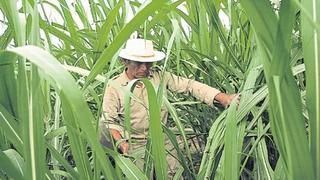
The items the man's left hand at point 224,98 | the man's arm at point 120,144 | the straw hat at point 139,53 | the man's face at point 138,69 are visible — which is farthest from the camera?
the man's face at point 138,69

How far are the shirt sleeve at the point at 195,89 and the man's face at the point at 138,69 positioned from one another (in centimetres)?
18

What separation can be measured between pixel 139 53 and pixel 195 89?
0.32 metres

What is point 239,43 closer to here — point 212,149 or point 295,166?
point 212,149

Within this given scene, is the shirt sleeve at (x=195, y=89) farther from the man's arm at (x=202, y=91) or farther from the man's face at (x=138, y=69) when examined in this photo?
the man's face at (x=138, y=69)

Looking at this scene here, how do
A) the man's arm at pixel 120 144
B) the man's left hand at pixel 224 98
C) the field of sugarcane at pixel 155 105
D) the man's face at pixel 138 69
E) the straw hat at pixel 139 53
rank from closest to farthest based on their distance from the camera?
the field of sugarcane at pixel 155 105
the man's left hand at pixel 224 98
the man's arm at pixel 120 144
the straw hat at pixel 139 53
the man's face at pixel 138 69

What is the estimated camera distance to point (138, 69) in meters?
1.41

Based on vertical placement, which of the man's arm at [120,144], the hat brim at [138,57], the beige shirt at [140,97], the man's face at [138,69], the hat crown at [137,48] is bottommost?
the man's arm at [120,144]

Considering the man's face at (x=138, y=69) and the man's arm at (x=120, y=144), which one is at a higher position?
the man's face at (x=138, y=69)

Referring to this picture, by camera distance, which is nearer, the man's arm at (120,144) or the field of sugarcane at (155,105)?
the field of sugarcane at (155,105)

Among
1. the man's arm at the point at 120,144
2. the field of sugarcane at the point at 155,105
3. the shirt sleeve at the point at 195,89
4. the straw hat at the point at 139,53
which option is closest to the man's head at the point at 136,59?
the straw hat at the point at 139,53

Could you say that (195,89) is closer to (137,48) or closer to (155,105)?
(137,48)

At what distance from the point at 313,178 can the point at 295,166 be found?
21 mm

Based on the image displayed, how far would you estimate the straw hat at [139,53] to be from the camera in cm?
122

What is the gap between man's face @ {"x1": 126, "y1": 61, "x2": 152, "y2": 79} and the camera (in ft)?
4.59
